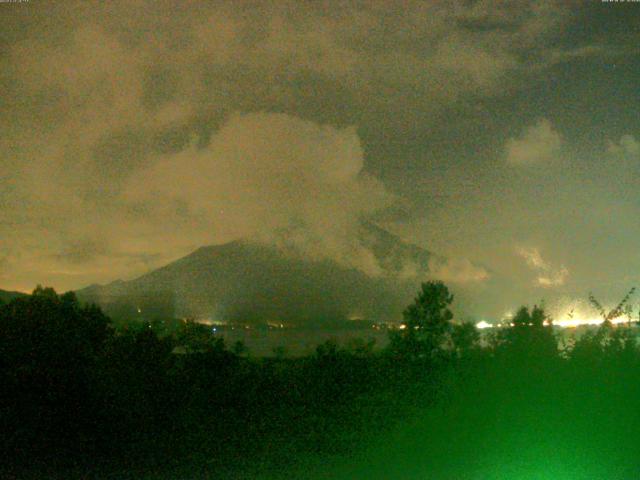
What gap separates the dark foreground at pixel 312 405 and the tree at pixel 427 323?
6 cm

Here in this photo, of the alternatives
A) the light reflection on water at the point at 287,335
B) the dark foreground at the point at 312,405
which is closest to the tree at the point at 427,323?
the dark foreground at the point at 312,405

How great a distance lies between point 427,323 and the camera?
13.4 metres

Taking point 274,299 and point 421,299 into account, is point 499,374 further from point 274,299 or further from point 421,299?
point 274,299

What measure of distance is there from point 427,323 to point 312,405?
2.89m

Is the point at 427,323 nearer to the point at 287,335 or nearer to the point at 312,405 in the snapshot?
the point at 312,405

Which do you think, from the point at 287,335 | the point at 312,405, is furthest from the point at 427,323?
the point at 287,335

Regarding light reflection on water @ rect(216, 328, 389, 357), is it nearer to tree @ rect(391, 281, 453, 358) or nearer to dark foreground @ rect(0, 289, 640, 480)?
tree @ rect(391, 281, 453, 358)

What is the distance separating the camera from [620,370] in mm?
12336

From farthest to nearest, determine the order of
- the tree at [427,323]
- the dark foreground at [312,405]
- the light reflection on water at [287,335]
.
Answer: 1. the light reflection on water at [287,335]
2. the tree at [427,323]
3. the dark foreground at [312,405]

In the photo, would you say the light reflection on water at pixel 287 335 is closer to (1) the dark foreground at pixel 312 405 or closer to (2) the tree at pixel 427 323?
(2) the tree at pixel 427 323

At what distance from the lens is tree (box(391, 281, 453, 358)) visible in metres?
13.2

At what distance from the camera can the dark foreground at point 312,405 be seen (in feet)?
31.3

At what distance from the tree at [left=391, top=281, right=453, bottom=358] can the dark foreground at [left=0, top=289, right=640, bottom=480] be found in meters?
0.06

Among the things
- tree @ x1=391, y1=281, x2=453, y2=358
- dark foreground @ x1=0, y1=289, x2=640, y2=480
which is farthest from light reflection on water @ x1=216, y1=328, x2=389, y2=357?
dark foreground @ x1=0, y1=289, x2=640, y2=480
